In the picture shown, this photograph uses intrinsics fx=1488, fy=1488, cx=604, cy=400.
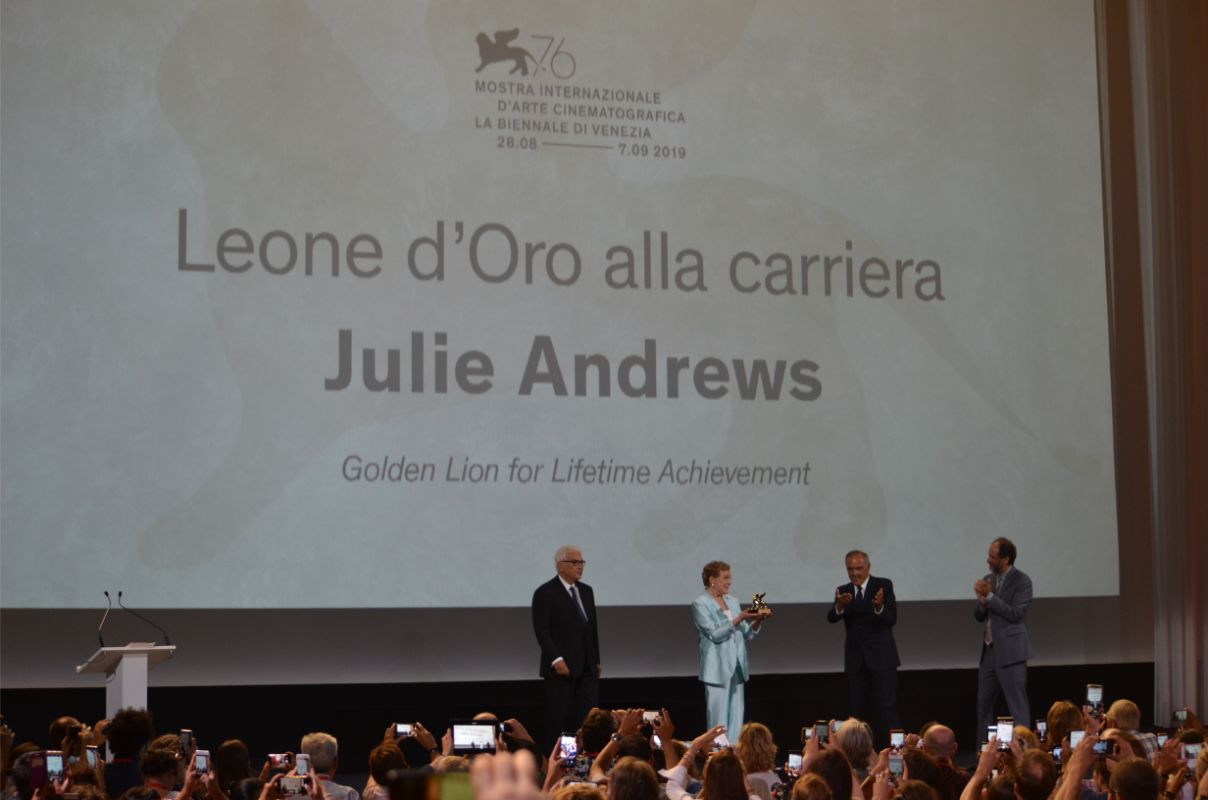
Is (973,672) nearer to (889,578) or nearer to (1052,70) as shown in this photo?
(889,578)

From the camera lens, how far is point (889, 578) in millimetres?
8875

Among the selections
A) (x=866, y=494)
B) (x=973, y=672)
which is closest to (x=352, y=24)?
(x=866, y=494)

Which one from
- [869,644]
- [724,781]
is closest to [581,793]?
[724,781]

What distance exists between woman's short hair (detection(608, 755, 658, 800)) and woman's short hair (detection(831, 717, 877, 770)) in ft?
5.04

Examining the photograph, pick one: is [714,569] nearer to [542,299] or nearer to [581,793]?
[542,299]

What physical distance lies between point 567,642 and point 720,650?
81 cm

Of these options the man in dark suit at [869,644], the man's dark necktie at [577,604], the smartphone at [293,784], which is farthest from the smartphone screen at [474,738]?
the man in dark suit at [869,644]

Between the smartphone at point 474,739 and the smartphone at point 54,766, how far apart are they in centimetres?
119

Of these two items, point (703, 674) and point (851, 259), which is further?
point (851, 259)

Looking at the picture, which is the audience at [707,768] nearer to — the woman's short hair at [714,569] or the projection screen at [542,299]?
the woman's short hair at [714,569]

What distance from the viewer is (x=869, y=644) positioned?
8055 millimetres

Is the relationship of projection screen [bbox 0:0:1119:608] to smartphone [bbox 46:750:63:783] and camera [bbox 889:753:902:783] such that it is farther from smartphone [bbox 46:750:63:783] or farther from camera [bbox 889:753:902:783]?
camera [bbox 889:753:902:783]

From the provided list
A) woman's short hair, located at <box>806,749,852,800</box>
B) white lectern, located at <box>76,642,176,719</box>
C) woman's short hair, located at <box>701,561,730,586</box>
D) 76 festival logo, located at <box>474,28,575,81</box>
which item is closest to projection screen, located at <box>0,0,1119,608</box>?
76 festival logo, located at <box>474,28,575,81</box>

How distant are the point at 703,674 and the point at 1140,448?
4.21 meters
